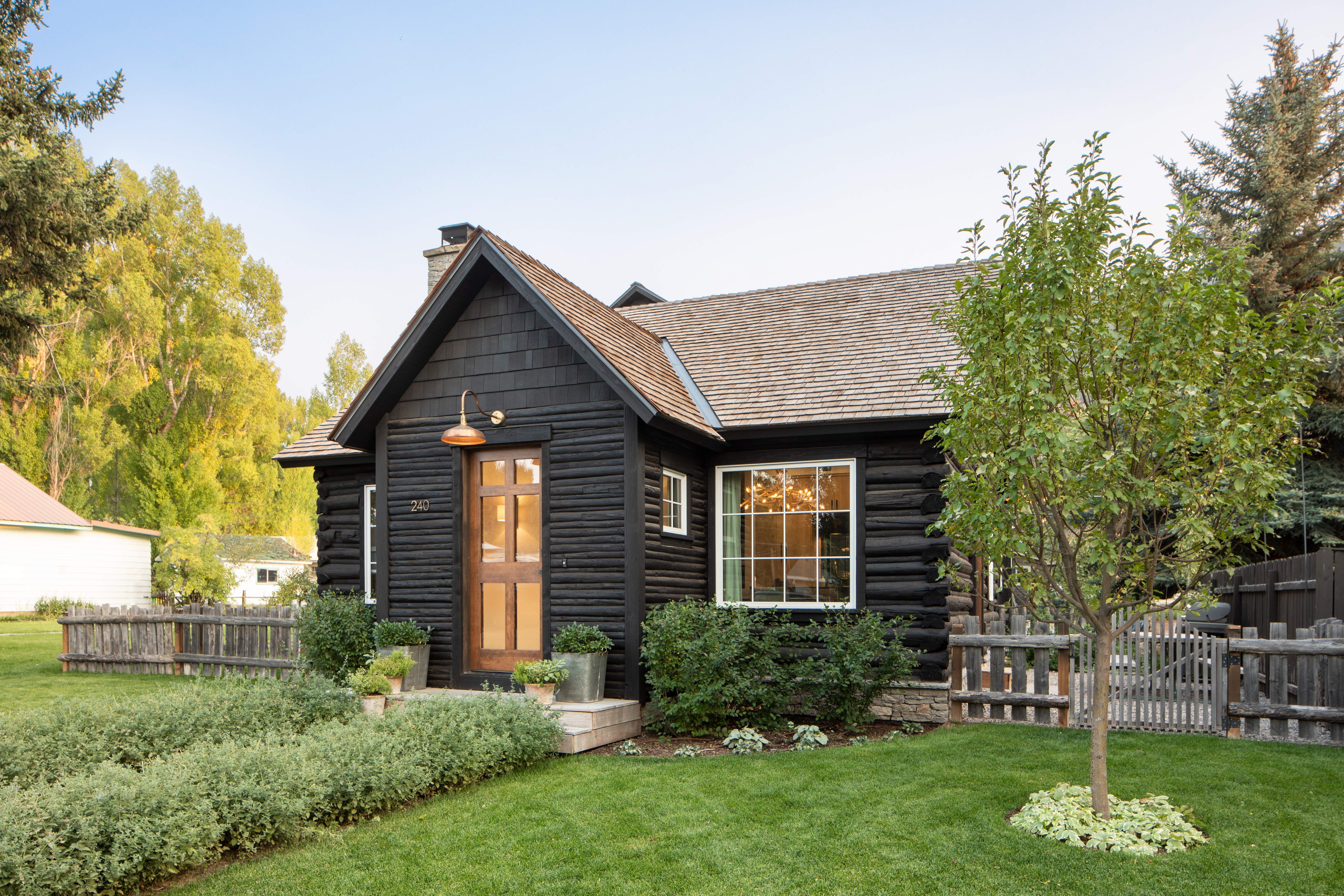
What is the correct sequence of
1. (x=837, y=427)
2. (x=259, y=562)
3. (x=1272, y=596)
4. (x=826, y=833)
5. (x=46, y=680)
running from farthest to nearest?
(x=259, y=562), (x=1272, y=596), (x=46, y=680), (x=837, y=427), (x=826, y=833)

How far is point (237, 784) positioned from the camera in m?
5.05

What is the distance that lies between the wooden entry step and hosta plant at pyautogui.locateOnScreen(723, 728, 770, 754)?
98 centimetres

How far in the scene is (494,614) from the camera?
365 inches

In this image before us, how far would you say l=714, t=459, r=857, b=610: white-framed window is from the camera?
942 cm

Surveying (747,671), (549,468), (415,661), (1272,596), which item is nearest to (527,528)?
(549,468)

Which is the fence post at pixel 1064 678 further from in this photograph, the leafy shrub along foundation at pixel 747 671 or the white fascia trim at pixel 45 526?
the white fascia trim at pixel 45 526

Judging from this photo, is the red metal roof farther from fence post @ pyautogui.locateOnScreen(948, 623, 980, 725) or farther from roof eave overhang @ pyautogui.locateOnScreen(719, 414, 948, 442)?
fence post @ pyautogui.locateOnScreen(948, 623, 980, 725)

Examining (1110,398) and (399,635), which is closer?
(1110,398)

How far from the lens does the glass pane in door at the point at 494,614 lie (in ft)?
30.2

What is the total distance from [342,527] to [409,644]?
3342mm

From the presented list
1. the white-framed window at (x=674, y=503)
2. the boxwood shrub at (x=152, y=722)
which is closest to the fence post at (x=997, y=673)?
the white-framed window at (x=674, y=503)

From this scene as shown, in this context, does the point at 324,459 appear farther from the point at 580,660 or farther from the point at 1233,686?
the point at 1233,686

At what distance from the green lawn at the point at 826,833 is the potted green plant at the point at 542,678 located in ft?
3.20

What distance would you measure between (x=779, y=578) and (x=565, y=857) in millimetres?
5111
